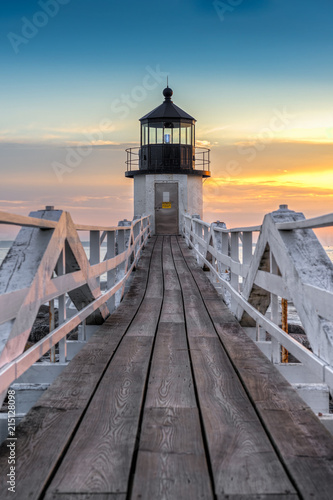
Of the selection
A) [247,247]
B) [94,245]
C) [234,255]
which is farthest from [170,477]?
[234,255]

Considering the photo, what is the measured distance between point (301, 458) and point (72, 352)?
11.7 ft

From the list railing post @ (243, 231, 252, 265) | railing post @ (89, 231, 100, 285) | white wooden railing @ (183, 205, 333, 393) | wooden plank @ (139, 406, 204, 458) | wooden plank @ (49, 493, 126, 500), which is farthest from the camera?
railing post @ (243, 231, 252, 265)

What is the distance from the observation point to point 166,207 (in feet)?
76.9

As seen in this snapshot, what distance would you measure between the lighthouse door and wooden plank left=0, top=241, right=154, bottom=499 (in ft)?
61.8

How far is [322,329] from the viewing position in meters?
3.04

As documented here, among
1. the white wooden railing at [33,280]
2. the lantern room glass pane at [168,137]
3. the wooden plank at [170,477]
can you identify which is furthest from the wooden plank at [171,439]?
the lantern room glass pane at [168,137]

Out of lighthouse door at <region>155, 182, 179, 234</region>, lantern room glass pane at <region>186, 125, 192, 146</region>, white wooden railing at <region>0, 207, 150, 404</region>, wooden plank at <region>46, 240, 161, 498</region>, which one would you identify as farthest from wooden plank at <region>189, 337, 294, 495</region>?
lantern room glass pane at <region>186, 125, 192, 146</region>

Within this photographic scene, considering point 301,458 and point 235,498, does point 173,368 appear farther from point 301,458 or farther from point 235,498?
point 235,498

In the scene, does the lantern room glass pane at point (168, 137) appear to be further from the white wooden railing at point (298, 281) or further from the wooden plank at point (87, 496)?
the wooden plank at point (87, 496)

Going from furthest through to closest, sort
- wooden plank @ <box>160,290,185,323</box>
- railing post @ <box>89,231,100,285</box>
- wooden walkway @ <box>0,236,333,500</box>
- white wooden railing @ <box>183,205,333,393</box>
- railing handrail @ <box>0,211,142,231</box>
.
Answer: wooden plank @ <box>160,290,185,323</box>, railing post @ <box>89,231,100,285</box>, white wooden railing @ <box>183,205,333,393</box>, railing handrail @ <box>0,211,142,231</box>, wooden walkway @ <box>0,236,333,500</box>

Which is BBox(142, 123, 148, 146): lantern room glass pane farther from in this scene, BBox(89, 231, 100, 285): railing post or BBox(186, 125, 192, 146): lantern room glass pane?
BBox(89, 231, 100, 285): railing post

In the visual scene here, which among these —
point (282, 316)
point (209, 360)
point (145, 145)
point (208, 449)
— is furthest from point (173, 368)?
point (145, 145)

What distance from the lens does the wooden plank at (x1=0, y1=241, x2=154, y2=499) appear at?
7.02ft

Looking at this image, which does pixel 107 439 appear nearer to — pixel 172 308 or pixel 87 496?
pixel 87 496
